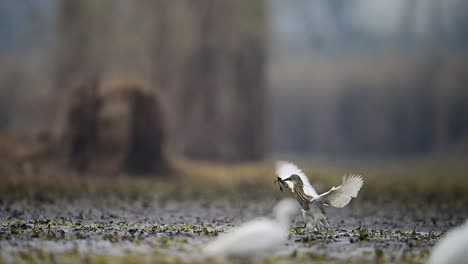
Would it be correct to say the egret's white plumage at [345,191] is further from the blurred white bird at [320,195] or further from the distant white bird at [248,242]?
the distant white bird at [248,242]

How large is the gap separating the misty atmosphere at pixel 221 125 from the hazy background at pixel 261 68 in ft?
0.40

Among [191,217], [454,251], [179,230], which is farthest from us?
[191,217]

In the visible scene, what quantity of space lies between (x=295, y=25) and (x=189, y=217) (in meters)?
66.3

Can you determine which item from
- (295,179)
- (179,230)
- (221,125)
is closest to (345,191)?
(295,179)

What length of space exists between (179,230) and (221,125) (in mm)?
26840

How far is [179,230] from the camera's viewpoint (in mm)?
14680

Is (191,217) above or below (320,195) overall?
above

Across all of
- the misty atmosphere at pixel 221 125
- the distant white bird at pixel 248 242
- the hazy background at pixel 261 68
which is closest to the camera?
the distant white bird at pixel 248 242

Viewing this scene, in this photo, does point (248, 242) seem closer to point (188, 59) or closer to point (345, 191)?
point (345, 191)

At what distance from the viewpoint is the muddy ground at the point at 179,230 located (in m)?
11.4

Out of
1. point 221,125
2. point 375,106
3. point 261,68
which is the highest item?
point 375,106

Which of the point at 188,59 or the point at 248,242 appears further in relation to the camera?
the point at 188,59

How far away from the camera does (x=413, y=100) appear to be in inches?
2768

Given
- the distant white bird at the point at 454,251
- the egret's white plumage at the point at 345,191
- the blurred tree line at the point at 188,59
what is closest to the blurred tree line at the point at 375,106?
the blurred tree line at the point at 188,59
